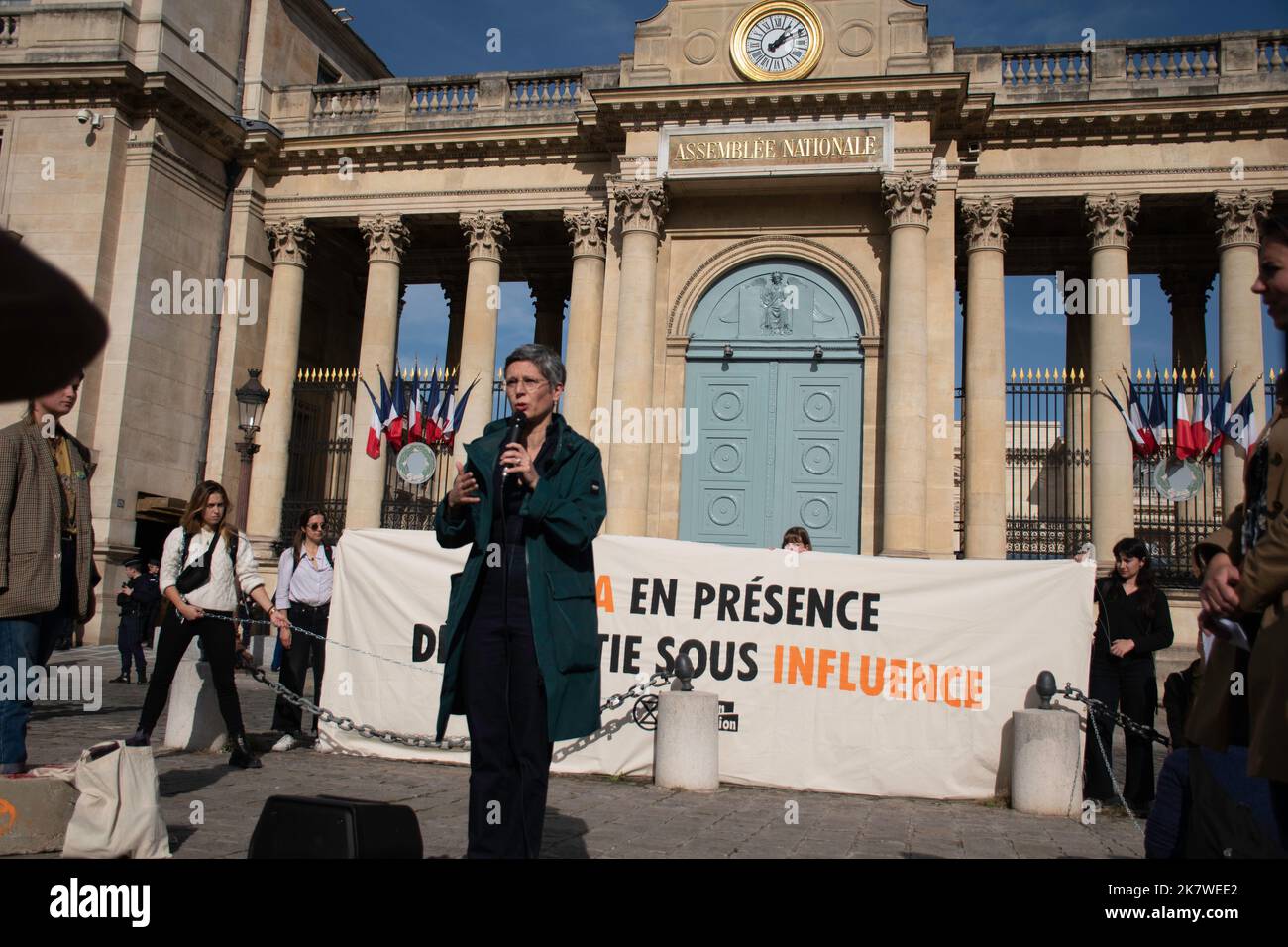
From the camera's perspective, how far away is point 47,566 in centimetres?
575

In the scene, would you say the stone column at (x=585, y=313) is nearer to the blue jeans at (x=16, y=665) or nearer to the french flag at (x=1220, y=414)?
the french flag at (x=1220, y=414)

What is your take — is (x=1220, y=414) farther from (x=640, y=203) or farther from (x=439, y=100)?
(x=439, y=100)

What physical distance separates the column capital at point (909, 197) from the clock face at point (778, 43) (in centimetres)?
308

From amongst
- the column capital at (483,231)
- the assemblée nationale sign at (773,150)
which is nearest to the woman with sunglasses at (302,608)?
the assemblée nationale sign at (773,150)

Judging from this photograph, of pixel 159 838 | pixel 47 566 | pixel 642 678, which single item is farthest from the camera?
pixel 642 678

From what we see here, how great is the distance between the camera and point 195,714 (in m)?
8.84

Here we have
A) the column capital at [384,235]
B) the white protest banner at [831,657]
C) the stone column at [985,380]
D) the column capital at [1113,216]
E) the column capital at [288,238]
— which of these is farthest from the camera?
the column capital at [288,238]

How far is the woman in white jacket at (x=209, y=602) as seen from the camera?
7875 millimetres

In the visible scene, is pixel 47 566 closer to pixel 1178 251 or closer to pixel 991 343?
pixel 991 343

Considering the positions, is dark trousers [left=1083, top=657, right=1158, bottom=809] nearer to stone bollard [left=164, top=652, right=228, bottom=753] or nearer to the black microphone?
the black microphone

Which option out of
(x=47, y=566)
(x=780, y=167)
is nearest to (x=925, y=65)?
(x=780, y=167)

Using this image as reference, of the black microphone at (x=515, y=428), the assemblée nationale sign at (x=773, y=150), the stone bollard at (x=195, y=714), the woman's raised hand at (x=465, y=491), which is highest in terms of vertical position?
the assemblée nationale sign at (x=773, y=150)
